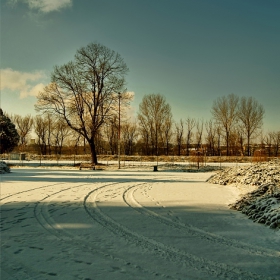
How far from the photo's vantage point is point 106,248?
16.4ft

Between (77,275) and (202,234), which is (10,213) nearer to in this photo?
(77,275)

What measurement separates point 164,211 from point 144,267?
13.3 ft

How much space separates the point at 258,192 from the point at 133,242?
6339mm

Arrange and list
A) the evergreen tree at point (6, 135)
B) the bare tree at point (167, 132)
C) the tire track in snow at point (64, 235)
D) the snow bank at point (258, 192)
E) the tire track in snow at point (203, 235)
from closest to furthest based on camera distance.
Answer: the tire track in snow at point (64, 235), the tire track in snow at point (203, 235), the snow bank at point (258, 192), the evergreen tree at point (6, 135), the bare tree at point (167, 132)

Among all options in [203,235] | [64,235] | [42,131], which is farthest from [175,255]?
[42,131]

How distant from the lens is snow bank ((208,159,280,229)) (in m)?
7.20

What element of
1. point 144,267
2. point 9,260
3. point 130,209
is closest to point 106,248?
point 144,267

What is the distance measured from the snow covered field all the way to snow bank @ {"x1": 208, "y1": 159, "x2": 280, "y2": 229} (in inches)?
17.4

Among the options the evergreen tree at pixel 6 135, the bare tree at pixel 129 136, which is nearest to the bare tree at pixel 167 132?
the bare tree at pixel 129 136

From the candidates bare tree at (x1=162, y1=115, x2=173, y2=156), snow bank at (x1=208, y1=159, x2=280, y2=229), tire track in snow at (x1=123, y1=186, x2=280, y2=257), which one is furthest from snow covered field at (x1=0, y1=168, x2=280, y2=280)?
bare tree at (x1=162, y1=115, x2=173, y2=156)

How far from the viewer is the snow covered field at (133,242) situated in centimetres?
410

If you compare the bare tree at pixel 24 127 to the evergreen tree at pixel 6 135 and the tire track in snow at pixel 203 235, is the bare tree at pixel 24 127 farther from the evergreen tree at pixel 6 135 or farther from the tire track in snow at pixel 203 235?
the tire track in snow at pixel 203 235

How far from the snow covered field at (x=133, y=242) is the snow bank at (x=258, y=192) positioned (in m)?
0.44

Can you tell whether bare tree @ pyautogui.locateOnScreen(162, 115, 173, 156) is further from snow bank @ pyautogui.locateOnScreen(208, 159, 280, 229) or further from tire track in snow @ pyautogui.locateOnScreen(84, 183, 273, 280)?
tire track in snow @ pyautogui.locateOnScreen(84, 183, 273, 280)
